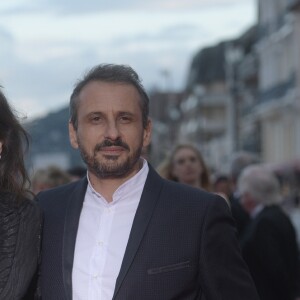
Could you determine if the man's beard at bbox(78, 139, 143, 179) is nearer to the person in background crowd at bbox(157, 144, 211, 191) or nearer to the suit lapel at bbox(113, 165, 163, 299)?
the suit lapel at bbox(113, 165, 163, 299)

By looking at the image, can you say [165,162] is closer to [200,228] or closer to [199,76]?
[200,228]

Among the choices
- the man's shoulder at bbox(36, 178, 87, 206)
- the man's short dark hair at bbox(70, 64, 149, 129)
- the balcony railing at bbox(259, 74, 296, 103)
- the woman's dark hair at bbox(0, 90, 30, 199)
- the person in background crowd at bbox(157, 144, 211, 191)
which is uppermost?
the man's short dark hair at bbox(70, 64, 149, 129)

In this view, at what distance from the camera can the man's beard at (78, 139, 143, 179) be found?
15.1ft

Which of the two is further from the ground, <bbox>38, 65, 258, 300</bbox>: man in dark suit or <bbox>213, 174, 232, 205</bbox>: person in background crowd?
<bbox>38, 65, 258, 300</bbox>: man in dark suit

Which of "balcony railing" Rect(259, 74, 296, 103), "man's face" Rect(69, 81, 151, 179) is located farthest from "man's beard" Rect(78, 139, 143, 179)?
"balcony railing" Rect(259, 74, 296, 103)

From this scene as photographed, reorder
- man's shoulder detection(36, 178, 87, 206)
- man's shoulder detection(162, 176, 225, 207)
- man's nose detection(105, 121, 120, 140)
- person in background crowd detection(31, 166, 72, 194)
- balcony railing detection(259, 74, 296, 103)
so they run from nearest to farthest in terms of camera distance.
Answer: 1. man's nose detection(105, 121, 120, 140)
2. man's shoulder detection(162, 176, 225, 207)
3. man's shoulder detection(36, 178, 87, 206)
4. person in background crowd detection(31, 166, 72, 194)
5. balcony railing detection(259, 74, 296, 103)

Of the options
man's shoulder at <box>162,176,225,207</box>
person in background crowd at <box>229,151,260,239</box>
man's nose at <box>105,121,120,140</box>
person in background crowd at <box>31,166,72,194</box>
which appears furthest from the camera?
person in background crowd at <box>31,166,72,194</box>

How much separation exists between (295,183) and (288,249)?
3966cm

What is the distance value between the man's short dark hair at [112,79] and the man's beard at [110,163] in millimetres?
182

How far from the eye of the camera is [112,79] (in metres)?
4.76

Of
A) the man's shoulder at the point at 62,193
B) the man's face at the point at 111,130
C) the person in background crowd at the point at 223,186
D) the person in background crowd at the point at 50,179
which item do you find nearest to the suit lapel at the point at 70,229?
the man's shoulder at the point at 62,193

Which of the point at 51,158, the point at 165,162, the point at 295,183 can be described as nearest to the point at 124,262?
the point at 165,162

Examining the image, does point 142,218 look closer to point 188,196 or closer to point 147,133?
point 188,196

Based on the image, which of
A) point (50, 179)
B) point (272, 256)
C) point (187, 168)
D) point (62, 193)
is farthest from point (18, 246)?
point (50, 179)
